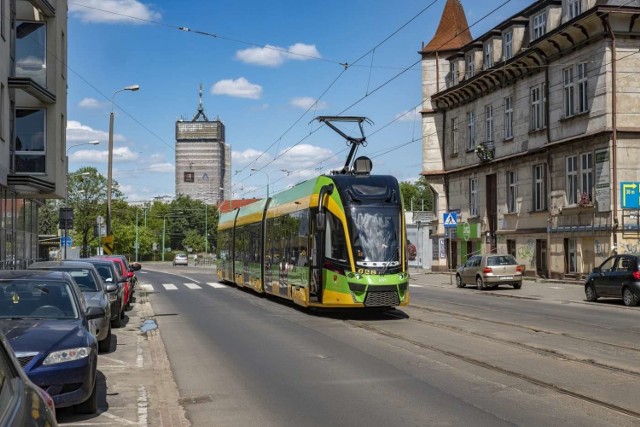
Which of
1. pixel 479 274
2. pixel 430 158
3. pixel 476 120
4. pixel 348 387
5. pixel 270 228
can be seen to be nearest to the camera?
pixel 348 387

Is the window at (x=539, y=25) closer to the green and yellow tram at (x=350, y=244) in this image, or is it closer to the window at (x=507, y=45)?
the window at (x=507, y=45)

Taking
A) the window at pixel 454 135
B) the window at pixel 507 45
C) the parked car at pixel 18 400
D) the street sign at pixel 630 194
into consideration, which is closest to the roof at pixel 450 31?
the window at pixel 454 135

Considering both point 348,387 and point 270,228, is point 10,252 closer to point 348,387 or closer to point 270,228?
point 270,228

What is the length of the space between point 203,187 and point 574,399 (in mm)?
190430

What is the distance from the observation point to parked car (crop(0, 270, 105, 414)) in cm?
714

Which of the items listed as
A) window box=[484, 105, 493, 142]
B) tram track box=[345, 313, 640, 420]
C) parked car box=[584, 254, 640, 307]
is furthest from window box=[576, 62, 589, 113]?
tram track box=[345, 313, 640, 420]

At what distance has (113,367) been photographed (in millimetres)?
11273

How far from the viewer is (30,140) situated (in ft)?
104

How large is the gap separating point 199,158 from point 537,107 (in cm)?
16348

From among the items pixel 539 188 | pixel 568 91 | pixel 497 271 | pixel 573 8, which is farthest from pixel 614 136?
pixel 539 188

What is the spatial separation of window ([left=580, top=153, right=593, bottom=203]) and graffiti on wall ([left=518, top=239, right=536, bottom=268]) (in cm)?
565

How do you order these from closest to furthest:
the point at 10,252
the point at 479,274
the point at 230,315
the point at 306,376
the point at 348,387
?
the point at 348,387, the point at 306,376, the point at 230,315, the point at 10,252, the point at 479,274

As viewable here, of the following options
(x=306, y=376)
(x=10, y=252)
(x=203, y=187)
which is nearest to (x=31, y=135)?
(x=10, y=252)

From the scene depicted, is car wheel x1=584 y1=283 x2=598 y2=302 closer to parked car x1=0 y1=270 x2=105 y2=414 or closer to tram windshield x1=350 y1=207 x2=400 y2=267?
tram windshield x1=350 y1=207 x2=400 y2=267
